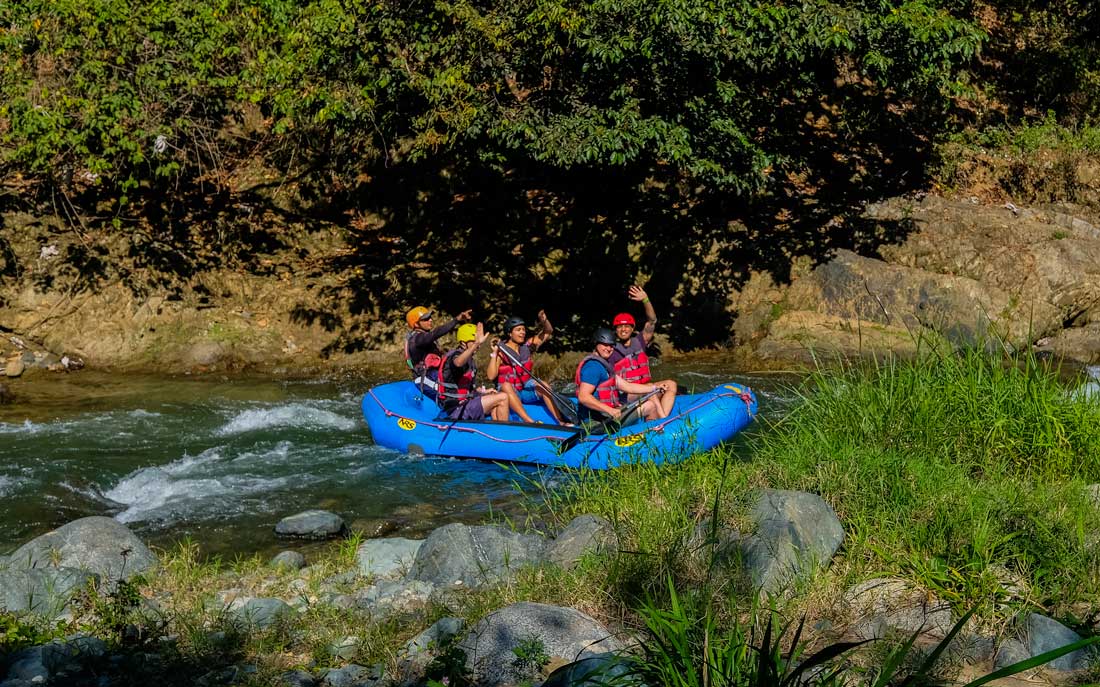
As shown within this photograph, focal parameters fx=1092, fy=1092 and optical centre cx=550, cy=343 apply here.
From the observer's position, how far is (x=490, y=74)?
473 inches

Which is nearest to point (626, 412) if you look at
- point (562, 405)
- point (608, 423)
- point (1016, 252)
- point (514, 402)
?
point (608, 423)

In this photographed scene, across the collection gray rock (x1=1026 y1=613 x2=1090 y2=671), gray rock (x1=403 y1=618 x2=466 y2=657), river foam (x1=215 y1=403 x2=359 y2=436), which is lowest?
river foam (x1=215 y1=403 x2=359 y2=436)

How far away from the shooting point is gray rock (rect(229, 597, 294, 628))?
502cm

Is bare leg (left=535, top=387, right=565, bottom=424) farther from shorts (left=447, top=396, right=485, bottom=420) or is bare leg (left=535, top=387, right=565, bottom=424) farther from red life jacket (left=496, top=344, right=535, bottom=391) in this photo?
shorts (left=447, top=396, right=485, bottom=420)

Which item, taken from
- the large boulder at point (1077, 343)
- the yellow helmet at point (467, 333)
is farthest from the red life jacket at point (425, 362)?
the large boulder at point (1077, 343)

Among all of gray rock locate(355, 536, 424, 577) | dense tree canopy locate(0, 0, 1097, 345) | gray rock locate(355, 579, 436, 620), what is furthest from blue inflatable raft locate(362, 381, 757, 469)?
dense tree canopy locate(0, 0, 1097, 345)

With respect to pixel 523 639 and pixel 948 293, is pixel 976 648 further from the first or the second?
pixel 948 293

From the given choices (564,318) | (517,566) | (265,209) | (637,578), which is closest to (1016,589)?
(637,578)

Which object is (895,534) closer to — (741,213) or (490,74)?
(490,74)

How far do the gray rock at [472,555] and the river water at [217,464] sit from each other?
1.56 meters

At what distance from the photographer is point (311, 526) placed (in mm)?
7598

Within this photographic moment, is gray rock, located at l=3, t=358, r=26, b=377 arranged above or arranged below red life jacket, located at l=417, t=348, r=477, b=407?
above

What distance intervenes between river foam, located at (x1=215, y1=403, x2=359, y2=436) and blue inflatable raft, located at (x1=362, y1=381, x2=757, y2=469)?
0.47 m

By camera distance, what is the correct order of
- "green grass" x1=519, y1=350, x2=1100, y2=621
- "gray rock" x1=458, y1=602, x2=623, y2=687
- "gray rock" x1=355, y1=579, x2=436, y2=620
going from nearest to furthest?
"gray rock" x1=458, y1=602, x2=623, y2=687, "green grass" x1=519, y1=350, x2=1100, y2=621, "gray rock" x1=355, y1=579, x2=436, y2=620
